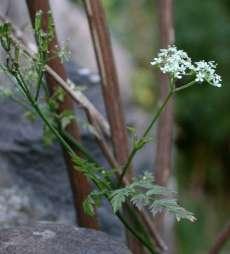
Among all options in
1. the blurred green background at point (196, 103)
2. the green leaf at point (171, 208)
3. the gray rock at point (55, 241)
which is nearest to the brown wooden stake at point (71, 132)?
the gray rock at point (55, 241)

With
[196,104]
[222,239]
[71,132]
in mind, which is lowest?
[222,239]

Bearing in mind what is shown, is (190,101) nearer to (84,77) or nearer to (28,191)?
(84,77)

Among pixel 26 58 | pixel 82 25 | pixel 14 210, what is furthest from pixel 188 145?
pixel 26 58

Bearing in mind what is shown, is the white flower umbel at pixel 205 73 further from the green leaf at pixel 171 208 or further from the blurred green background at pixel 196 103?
the blurred green background at pixel 196 103

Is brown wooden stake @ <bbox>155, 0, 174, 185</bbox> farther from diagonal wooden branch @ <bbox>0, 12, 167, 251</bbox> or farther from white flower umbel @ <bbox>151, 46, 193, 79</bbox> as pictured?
white flower umbel @ <bbox>151, 46, 193, 79</bbox>

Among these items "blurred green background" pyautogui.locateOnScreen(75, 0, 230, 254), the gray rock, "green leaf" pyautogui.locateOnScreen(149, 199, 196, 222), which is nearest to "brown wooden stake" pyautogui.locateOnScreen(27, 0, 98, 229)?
the gray rock

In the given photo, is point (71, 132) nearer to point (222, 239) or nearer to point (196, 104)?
point (222, 239)

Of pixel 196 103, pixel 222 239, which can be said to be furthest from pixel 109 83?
pixel 196 103

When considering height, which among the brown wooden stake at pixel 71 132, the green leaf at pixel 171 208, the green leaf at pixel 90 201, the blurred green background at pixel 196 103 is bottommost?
the green leaf at pixel 171 208
